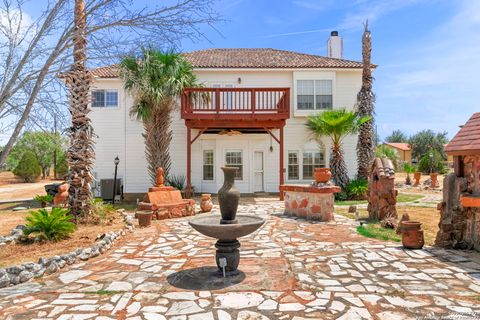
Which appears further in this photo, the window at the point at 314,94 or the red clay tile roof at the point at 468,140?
the window at the point at 314,94

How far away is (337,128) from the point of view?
49.3 feet

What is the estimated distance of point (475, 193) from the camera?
632cm

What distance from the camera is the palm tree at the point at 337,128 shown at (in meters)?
14.9

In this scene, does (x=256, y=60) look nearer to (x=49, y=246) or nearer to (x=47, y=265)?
(x=49, y=246)

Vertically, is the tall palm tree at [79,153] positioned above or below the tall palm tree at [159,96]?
below

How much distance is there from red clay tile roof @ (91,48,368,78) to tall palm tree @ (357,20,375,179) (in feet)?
2.72

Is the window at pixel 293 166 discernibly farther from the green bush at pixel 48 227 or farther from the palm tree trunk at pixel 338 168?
the green bush at pixel 48 227

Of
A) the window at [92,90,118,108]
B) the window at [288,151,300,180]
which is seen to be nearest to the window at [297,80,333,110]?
the window at [288,151,300,180]

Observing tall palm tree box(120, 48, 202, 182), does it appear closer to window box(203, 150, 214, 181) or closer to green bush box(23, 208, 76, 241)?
window box(203, 150, 214, 181)

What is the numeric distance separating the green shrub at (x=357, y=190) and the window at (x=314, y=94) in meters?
4.12

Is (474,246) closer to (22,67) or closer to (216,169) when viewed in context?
(22,67)

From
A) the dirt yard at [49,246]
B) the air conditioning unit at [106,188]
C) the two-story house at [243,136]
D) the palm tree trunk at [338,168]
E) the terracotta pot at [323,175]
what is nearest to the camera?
the dirt yard at [49,246]

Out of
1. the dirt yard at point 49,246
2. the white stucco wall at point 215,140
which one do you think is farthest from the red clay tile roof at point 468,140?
the white stucco wall at point 215,140

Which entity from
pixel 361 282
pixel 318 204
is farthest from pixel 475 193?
pixel 318 204
